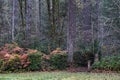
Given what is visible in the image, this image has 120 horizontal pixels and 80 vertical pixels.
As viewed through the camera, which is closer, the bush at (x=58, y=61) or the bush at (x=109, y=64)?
the bush at (x=109, y=64)

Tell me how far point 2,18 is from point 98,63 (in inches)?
621

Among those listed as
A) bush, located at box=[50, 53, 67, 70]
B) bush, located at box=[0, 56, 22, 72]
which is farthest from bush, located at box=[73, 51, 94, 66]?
bush, located at box=[0, 56, 22, 72]

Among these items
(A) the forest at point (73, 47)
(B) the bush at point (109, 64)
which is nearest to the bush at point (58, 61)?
(A) the forest at point (73, 47)

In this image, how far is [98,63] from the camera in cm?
1728

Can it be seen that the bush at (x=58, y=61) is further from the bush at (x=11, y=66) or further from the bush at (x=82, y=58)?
the bush at (x=11, y=66)

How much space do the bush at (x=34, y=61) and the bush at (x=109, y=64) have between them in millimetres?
3563

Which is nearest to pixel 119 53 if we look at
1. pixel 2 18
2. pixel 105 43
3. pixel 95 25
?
pixel 105 43

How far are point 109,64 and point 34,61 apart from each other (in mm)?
4792

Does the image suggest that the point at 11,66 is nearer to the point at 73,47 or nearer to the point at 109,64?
the point at 73,47

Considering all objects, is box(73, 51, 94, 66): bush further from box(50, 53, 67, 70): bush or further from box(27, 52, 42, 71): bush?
box(27, 52, 42, 71): bush

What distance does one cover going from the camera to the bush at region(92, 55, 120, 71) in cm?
1673

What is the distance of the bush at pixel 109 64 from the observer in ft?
54.9

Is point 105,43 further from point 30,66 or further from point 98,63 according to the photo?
point 30,66

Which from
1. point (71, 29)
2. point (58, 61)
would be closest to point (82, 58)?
point (58, 61)
